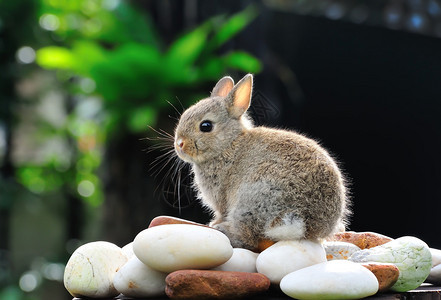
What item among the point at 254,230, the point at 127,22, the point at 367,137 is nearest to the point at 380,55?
the point at 367,137

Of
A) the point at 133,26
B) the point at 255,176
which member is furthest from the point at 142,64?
the point at 255,176

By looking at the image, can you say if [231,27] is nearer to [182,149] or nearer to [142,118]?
Answer: [142,118]

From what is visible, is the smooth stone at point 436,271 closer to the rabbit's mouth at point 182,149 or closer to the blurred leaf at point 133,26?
the rabbit's mouth at point 182,149

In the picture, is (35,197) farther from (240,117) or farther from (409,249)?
(409,249)

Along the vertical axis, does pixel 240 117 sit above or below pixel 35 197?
below

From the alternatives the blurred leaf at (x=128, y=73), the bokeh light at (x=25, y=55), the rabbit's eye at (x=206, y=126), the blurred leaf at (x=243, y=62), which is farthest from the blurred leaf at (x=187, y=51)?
the bokeh light at (x=25, y=55)

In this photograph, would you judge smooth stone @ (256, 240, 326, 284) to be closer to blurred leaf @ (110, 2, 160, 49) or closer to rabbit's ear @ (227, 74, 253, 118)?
rabbit's ear @ (227, 74, 253, 118)

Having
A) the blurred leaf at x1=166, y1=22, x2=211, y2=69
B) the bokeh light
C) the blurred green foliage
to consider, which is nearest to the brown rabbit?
the blurred green foliage

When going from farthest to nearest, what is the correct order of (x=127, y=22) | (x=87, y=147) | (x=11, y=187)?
(x=87, y=147) → (x=11, y=187) → (x=127, y=22)
